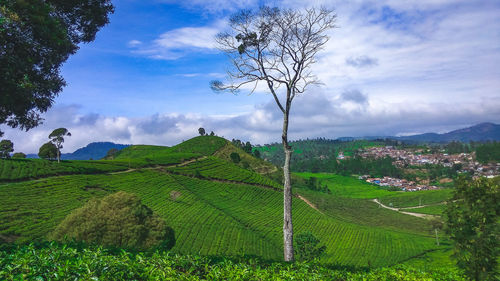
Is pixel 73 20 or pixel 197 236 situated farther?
pixel 197 236

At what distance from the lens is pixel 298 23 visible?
48.1 feet

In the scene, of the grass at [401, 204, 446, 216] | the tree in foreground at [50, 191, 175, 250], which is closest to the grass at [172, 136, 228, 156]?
the grass at [401, 204, 446, 216]

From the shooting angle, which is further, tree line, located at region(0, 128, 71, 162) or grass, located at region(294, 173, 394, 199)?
grass, located at region(294, 173, 394, 199)

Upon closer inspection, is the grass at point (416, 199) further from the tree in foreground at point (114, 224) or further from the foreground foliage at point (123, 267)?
the foreground foliage at point (123, 267)

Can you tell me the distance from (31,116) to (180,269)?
1048cm

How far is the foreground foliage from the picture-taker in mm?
4270

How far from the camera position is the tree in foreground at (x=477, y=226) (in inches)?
816

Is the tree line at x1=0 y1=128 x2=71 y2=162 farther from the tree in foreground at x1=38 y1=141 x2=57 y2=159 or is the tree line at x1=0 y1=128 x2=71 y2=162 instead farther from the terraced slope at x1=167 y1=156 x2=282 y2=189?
the terraced slope at x1=167 y1=156 x2=282 y2=189

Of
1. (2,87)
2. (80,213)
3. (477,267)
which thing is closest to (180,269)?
(2,87)

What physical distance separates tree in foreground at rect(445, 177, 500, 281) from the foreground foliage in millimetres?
19489

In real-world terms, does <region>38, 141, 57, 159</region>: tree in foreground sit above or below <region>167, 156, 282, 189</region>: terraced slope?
above

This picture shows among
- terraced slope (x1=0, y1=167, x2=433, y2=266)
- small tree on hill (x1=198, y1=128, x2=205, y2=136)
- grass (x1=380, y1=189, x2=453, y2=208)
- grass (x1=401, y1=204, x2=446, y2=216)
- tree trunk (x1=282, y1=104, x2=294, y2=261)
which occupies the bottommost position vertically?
grass (x1=401, y1=204, x2=446, y2=216)

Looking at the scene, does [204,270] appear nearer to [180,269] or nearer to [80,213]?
[180,269]

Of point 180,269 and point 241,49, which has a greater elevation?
point 241,49
